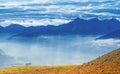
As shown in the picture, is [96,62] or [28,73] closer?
[96,62]

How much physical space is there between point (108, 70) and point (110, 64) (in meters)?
3.94

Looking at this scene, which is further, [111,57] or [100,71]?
[111,57]

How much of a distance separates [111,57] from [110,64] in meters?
5.97

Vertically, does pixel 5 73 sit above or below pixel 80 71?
above

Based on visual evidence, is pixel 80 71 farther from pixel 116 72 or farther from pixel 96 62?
pixel 116 72

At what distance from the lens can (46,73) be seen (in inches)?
5625

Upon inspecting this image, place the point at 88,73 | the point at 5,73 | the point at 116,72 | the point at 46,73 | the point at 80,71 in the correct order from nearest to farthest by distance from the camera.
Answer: the point at 116,72, the point at 88,73, the point at 80,71, the point at 46,73, the point at 5,73

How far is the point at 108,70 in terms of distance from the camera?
114 metres

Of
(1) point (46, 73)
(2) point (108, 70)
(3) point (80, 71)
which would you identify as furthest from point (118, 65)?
(1) point (46, 73)

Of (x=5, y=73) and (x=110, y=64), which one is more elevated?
(x=5, y=73)

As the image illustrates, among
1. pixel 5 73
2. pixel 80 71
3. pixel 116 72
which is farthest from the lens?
pixel 5 73

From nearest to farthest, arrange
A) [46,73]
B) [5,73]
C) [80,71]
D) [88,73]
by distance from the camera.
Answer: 1. [88,73]
2. [80,71]
3. [46,73]
4. [5,73]

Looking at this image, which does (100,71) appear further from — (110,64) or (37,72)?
(37,72)

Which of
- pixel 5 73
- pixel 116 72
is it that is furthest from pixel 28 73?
pixel 116 72
